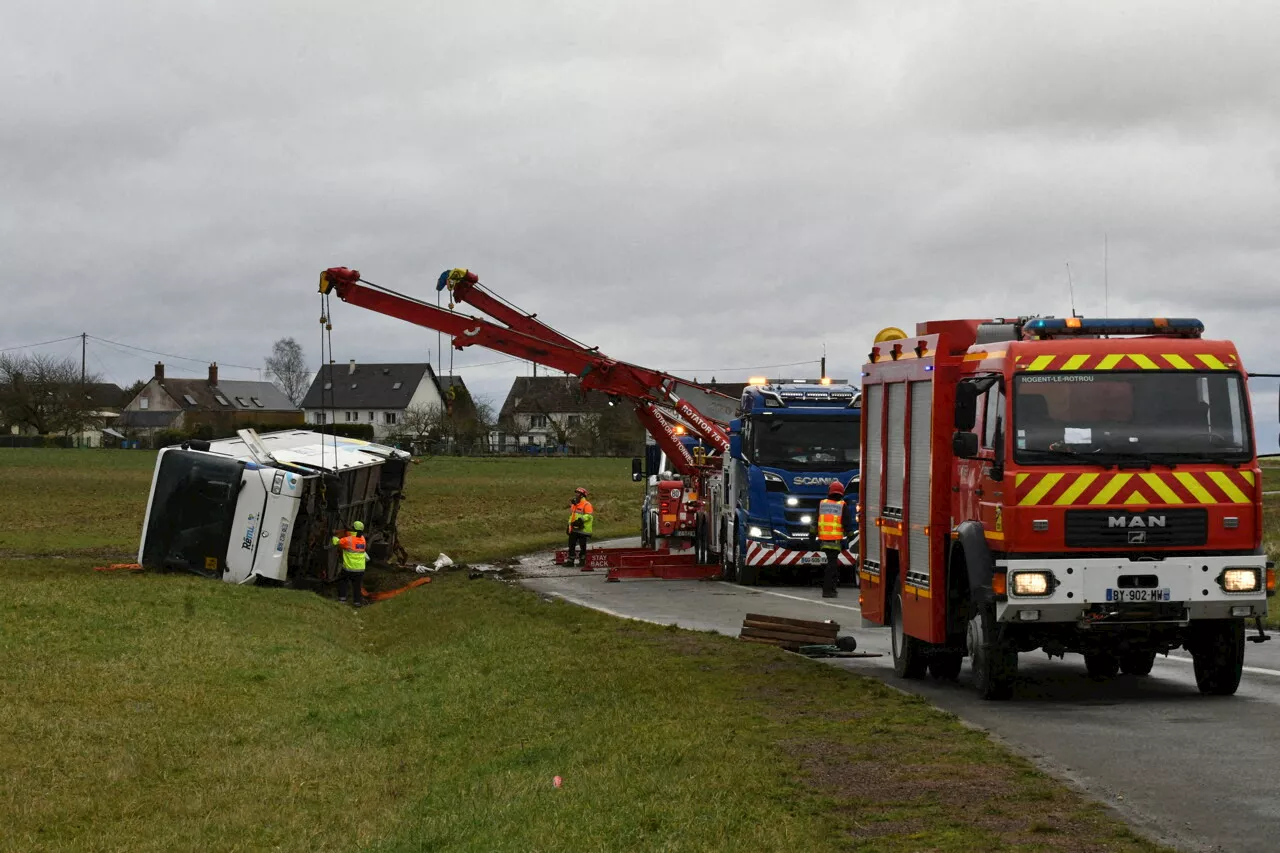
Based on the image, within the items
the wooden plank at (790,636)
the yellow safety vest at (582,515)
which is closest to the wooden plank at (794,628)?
the wooden plank at (790,636)

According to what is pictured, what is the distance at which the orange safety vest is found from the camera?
25.8 metres

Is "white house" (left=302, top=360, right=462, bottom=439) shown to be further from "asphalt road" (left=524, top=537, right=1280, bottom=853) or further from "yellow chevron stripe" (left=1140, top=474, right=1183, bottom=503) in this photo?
"yellow chevron stripe" (left=1140, top=474, right=1183, bottom=503)

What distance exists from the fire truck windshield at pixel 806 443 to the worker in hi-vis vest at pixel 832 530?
252cm

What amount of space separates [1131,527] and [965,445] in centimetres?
130

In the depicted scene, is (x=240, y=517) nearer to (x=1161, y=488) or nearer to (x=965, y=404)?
(x=965, y=404)

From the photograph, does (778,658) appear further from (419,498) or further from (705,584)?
(419,498)

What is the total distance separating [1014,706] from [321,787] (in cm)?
530

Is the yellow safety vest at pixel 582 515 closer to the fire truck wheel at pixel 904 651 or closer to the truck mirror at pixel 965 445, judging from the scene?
the fire truck wheel at pixel 904 651

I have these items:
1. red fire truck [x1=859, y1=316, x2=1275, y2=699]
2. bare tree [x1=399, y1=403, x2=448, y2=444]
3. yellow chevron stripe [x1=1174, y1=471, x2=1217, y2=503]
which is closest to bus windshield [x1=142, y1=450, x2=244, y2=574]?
red fire truck [x1=859, y1=316, x2=1275, y2=699]

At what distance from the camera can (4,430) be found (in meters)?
134

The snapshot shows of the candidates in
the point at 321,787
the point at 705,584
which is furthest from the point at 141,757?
the point at 705,584

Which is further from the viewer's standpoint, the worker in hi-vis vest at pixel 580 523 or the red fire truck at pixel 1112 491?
the worker in hi-vis vest at pixel 580 523

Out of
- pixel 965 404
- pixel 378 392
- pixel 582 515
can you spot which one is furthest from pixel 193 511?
pixel 378 392

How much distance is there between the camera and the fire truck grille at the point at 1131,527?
12.0m
